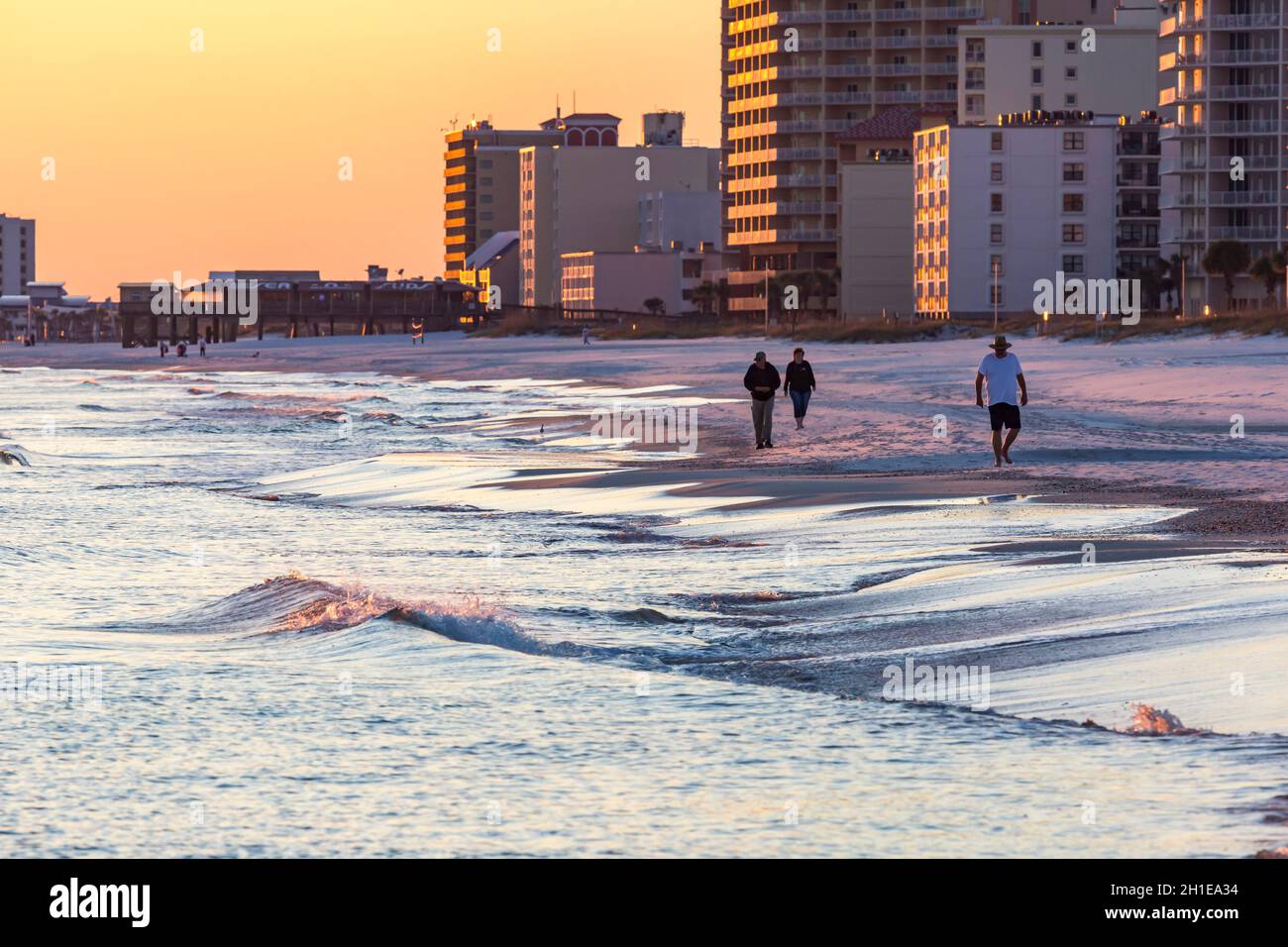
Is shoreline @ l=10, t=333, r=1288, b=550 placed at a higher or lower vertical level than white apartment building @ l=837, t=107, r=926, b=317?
lower

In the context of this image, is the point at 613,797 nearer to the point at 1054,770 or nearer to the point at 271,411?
the point at 1054,770

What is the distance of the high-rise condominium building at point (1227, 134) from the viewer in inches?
4466

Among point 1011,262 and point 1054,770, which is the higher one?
point 1011,262

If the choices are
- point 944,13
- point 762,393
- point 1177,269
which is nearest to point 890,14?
point 944,13

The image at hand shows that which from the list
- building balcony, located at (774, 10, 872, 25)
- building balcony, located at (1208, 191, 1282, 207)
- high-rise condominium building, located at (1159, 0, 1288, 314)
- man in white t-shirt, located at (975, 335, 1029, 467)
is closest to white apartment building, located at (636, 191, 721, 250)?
building balcony, located at (774, 10, 872, 25)

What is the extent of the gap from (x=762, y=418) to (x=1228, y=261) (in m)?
81.9

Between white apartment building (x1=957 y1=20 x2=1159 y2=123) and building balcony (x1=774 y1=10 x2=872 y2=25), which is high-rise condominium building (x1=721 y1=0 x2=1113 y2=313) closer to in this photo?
building balcony (x1=774 y1=10 x2=872 y2=25)

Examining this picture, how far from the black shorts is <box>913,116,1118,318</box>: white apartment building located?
97.6m

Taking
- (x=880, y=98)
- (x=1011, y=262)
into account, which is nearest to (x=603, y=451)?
(x=1011, y=262)

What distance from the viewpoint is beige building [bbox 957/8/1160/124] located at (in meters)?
141

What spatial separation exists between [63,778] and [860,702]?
4395 mm

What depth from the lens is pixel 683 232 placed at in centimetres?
19412
